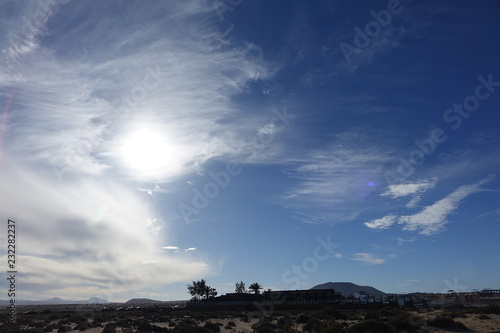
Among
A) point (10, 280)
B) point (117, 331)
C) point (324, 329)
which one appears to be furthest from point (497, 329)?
point (10, 280)

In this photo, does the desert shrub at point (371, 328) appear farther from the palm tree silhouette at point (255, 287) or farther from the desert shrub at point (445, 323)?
the palm tree silhouette at point (255, 287)

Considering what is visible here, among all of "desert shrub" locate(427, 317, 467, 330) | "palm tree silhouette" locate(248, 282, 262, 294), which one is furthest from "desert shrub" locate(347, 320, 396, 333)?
"palm tree silhouette" locate(248, 282, 262, 294)

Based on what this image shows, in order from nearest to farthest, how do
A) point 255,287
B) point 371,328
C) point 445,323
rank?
point 371,328, point 445,323, point 255,287

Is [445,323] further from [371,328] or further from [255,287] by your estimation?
[255,287]

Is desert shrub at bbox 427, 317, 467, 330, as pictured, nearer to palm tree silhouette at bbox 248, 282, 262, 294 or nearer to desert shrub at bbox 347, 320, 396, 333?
desert shrub at bbox 347, 320, 396, 333

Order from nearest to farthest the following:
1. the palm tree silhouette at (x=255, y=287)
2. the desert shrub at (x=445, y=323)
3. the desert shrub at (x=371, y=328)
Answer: the desert shrub at (x=371, y=328) < the desert shrub at (x=445, y=323) < the palm tree silhouette at (x=255, y=287)

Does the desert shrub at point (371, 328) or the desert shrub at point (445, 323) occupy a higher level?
the desert shrub at point (371, 328)

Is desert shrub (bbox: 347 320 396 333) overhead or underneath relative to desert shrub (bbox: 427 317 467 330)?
overhead

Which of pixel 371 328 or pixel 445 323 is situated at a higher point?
pixel 371 328

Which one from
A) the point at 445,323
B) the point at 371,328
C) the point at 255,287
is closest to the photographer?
the point at 371,328

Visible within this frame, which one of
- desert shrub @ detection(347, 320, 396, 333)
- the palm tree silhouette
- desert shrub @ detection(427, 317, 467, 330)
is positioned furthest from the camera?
the palm tree silhouette

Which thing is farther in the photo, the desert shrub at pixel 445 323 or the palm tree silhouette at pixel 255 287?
the palm tree silhouette at pixel 255 287

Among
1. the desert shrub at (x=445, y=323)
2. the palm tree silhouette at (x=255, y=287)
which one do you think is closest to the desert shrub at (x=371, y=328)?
the desert shrub at (x=445, y=323)

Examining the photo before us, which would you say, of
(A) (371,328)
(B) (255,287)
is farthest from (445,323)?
(B) (255,287)
